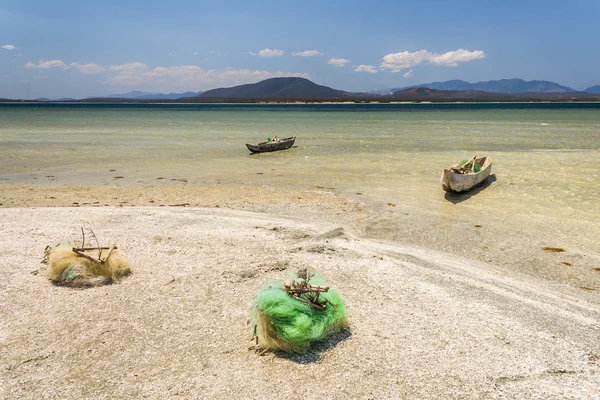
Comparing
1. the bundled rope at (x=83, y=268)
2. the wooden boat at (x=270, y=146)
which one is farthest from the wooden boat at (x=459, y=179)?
the wooden boat at (x=270, y=146)

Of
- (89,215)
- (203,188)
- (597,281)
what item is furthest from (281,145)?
(597,281)

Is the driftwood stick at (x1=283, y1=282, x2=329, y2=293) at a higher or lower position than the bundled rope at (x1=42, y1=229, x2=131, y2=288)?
higher

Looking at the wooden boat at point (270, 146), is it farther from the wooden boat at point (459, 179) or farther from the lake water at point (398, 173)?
the wooden boat at point (459, 179)

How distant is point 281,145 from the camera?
73.6ft

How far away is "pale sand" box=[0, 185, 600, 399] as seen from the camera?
3.83 m

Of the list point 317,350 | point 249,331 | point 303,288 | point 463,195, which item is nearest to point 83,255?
point 249,331

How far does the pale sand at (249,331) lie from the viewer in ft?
12.6

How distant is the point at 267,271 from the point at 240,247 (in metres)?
1.03

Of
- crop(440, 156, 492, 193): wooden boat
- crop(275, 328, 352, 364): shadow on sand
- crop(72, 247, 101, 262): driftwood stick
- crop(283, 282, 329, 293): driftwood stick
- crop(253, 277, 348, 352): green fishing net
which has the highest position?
crop(440, 156, 492, 193): wooden boat

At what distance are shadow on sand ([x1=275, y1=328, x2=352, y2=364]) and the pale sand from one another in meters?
0.02

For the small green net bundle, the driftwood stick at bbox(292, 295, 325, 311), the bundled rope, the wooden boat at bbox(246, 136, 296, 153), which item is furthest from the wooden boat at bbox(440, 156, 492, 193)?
the wooden boat at bbox(246, 136, 296, 153)

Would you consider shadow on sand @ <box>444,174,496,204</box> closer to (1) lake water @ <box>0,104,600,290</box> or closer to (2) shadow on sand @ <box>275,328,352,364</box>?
(1) lake water @ <box>0,104,600,290</box>

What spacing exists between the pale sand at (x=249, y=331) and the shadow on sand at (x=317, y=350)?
0.05ft

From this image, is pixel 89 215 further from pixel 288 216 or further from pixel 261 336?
pixel 261 336
